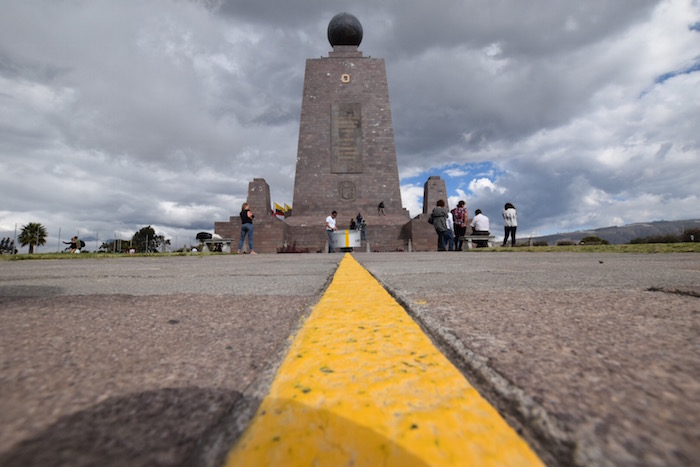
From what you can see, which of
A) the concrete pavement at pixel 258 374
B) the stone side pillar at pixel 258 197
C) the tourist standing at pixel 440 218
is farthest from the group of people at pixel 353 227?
the concrete pavement at pixel 258 374

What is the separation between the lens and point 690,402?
54cm

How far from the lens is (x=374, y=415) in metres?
0.55

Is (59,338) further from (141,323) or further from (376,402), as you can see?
(376,402)

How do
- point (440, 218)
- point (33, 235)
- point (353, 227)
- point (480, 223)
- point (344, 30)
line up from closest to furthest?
1. point (440, 218)
2. point (480, 223)
3. point (353, 227)
4. point (344, 30)
5. point (33, 235)

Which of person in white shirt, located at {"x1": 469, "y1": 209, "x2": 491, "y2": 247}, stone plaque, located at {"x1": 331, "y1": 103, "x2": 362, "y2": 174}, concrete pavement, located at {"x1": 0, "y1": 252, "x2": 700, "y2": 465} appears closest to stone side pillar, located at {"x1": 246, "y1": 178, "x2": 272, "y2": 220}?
stone plaque, located at {"x1": 331, "y1": 103, "x2": 362, "y2": 174}

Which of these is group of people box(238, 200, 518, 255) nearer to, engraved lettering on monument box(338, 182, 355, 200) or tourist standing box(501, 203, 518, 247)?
tourist standing box(501, 203, 518, 247)

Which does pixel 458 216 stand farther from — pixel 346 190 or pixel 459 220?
pixel 346 190

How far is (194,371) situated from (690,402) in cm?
86

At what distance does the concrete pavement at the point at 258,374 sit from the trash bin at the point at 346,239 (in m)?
10.9

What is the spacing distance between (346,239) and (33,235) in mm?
58205

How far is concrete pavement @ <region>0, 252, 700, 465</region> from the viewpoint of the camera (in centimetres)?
46

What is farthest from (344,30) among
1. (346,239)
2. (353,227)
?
(346,239)

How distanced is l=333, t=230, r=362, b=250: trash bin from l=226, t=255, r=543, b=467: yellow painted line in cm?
1131

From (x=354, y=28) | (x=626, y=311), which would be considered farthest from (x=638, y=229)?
(x=626, y=311)
